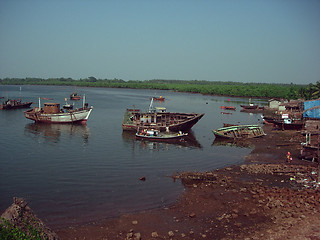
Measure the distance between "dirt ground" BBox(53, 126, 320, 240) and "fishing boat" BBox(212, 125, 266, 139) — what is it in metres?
14.2

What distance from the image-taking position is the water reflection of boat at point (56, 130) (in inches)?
1587

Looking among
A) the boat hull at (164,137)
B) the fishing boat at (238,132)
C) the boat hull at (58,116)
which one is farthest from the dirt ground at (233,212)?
the boat hull at (58,116)

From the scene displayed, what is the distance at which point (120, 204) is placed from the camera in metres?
18.5

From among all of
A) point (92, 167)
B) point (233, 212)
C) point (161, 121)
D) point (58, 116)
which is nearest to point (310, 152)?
point (233, 212)

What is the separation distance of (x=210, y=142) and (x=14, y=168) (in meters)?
22.8

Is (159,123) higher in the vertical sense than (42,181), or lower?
higher

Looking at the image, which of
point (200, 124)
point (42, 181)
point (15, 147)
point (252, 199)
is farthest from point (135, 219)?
point (200, 124)

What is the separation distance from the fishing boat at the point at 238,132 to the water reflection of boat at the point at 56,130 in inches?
690

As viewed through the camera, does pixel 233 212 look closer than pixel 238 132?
Yes

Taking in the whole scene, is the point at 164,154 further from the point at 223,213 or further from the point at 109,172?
the point at 223,213

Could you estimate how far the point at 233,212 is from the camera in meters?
16.9

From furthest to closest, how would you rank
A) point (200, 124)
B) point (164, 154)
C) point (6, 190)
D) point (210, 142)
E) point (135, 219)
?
1. point (200, 124)
2. point (210, 142)
3. point (164, 154)
4. point (6, 190)
5. point (135, 219)

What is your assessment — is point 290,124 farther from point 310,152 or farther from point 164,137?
point 164,137

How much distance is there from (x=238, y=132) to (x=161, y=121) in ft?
37.9
